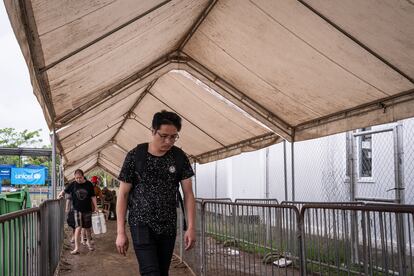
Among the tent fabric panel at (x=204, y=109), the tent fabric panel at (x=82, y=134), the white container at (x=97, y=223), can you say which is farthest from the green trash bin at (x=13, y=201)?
the tent fabric panel at (x=204, y=109)

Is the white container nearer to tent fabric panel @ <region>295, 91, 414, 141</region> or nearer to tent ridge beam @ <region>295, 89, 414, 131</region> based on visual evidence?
tent fabric panel @ <region>295, 91, 414, 141</region>

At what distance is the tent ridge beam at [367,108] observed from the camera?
20.9ft

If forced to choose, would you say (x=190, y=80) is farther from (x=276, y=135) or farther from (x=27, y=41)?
(x=27, y=41)

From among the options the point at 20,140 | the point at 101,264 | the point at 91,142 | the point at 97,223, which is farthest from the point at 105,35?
the point at 20,140

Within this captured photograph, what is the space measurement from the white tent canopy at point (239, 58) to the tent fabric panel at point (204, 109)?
1.9 inches

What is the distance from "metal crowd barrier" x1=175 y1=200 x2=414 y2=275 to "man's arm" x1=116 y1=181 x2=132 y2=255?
145 centimetres

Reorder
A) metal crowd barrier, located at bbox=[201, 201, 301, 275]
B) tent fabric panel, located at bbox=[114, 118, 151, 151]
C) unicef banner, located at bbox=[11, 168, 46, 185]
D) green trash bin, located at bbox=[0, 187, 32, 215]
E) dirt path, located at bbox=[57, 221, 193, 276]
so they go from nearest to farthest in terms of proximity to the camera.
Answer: metal crowd barrier, located at bbox=[201, 201, 301, 275]
dirt path, located at bbox=[57, 221, 193, 276]
green trash bin, located at bbox=[0, 187, 32, 215]
tent fabric panel, located at bbox=[114, 118, 151, 151]
unicef banner, located at bbox=[11, 168, 46, 185]

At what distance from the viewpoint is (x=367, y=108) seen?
23.3 feet

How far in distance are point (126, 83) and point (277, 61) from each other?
9.49 ft

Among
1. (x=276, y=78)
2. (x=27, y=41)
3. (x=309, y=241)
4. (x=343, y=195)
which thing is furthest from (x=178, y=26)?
(x=343, y=195)

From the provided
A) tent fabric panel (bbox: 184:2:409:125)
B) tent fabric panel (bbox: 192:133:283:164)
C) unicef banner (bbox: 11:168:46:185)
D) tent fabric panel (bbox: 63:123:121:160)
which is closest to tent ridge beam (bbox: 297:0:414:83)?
tent fabric panel (bbox: 184:2:409:125)

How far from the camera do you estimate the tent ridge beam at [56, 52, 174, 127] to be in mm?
8609

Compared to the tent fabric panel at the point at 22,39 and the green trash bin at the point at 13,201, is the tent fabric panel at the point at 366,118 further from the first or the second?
the green trash bin at the point at 13,201

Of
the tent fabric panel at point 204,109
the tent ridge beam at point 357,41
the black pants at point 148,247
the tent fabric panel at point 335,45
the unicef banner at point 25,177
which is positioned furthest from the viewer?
the unicef banner at point 25,177
